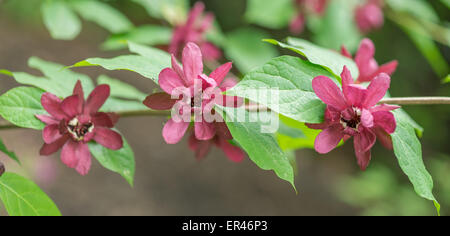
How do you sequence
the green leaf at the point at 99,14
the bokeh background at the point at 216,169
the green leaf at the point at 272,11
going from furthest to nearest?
the bokeh background at the point at 216,169
the green leaf at the point at 272,11
the green leaf at the point at 99,14

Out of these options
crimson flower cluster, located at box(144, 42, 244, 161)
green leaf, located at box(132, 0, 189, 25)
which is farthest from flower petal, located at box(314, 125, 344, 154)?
green leaf, located at box(132, 0, 189, 25)

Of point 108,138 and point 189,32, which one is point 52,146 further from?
point 189,32

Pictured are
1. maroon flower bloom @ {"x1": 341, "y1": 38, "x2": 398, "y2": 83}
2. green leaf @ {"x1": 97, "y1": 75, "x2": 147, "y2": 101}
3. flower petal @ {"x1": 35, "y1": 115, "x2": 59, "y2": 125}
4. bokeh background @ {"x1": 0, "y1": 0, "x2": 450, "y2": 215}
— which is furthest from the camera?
bokeh background @ {"x1": 0, "y1": 0, "x2": 450, "y2": 215}

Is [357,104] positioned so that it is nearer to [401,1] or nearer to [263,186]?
[401,1]

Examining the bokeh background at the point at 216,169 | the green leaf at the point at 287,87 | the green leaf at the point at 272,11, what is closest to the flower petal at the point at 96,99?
the green leaf at the point at 287,87

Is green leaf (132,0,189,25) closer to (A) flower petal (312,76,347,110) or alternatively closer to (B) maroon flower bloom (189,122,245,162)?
(B) maroon flower bloom (189,122,245,162)

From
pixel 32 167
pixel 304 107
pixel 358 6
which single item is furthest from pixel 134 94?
pixel 32 167

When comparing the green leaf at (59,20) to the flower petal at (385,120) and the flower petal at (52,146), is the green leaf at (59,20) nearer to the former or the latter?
the flower petal at (52,146)
